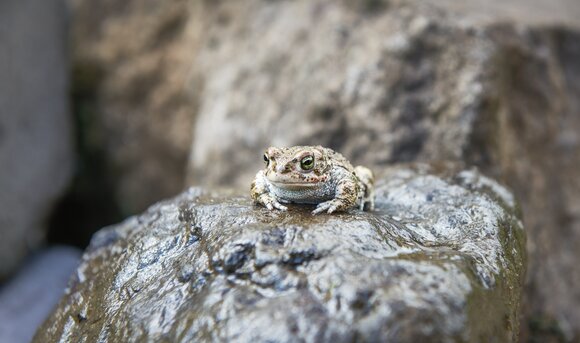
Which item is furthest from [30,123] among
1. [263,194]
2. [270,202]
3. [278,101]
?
[270,202]

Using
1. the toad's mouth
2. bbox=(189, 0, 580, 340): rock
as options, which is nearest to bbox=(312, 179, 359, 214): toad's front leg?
the toad's mouth

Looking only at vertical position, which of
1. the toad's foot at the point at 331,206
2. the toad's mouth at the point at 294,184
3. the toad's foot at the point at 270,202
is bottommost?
the toad's foot at the point at 331,206

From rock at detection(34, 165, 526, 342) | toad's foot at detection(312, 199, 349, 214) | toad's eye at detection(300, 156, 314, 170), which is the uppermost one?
toad's eye at detection(300, 156, 314, 170)

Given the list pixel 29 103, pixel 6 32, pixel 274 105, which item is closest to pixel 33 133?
pixel 29 103

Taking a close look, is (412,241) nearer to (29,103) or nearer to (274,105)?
(274,105)

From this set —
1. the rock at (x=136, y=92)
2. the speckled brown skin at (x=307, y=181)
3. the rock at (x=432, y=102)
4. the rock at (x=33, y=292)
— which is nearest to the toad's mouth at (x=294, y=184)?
the speckled brown skin at (x=307, y=181)

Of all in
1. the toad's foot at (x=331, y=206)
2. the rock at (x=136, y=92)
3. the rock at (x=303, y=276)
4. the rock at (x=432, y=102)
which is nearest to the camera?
the rock at (x=303, y=276)

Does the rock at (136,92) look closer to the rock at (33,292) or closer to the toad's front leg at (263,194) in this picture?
the rock at (33,292)

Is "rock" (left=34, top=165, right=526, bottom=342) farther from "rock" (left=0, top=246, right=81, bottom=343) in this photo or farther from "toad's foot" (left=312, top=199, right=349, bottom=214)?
"rock" (left=0, top=246, right=81, bottom=343)
